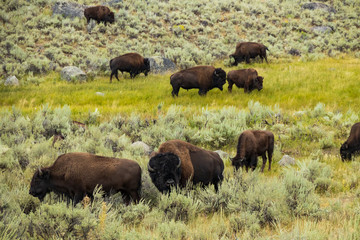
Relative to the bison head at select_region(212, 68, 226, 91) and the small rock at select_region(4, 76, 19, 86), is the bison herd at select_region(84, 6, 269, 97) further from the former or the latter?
the small rock at select_region(4, 76, 19, 86)

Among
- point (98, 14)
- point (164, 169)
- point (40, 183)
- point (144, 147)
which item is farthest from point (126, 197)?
point (98, 14)

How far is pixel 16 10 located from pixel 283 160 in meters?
26.7

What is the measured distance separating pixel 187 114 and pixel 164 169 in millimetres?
6952

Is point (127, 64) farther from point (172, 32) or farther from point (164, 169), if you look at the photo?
point (164, 169)

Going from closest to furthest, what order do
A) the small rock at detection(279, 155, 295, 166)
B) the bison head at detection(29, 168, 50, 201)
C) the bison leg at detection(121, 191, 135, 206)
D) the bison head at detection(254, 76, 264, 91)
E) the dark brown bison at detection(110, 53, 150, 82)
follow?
the bison head at detection(29, 168, 50, 201)
the bison leg at detection(121, 191, 135, 206)
the small rock at detection(279, 155, 295, 166)
the bison head at detection(254, 76, 264, 91)
the dark brown bison at detection(110, 53, 150, 82)

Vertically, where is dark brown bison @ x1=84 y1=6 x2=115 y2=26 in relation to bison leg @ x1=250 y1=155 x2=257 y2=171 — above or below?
above

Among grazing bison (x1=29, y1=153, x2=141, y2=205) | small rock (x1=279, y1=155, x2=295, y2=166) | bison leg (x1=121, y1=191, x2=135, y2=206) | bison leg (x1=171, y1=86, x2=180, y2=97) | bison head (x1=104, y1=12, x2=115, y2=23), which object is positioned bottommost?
bison leg (x1=171, y1=86, x2=180, y2=97)

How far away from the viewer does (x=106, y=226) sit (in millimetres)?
3898

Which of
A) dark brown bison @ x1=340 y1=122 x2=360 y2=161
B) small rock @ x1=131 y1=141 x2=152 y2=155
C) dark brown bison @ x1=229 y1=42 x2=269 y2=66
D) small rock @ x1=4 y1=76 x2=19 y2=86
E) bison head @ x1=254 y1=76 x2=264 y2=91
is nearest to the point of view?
small rock @ x1=131 y1=141 x2=152 y2=155

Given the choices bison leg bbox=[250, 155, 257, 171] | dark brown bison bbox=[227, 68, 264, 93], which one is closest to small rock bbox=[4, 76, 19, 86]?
dark brown bison bbox=[227, 68, 264, 93]

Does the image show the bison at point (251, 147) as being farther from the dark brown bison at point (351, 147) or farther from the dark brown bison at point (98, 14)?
the dark brown bison at point (98, 14)

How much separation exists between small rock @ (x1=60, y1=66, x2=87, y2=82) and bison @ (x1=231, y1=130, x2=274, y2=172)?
1359cm

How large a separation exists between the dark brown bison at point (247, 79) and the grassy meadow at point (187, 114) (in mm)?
463

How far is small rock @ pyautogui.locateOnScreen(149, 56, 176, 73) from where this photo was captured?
2158cm
